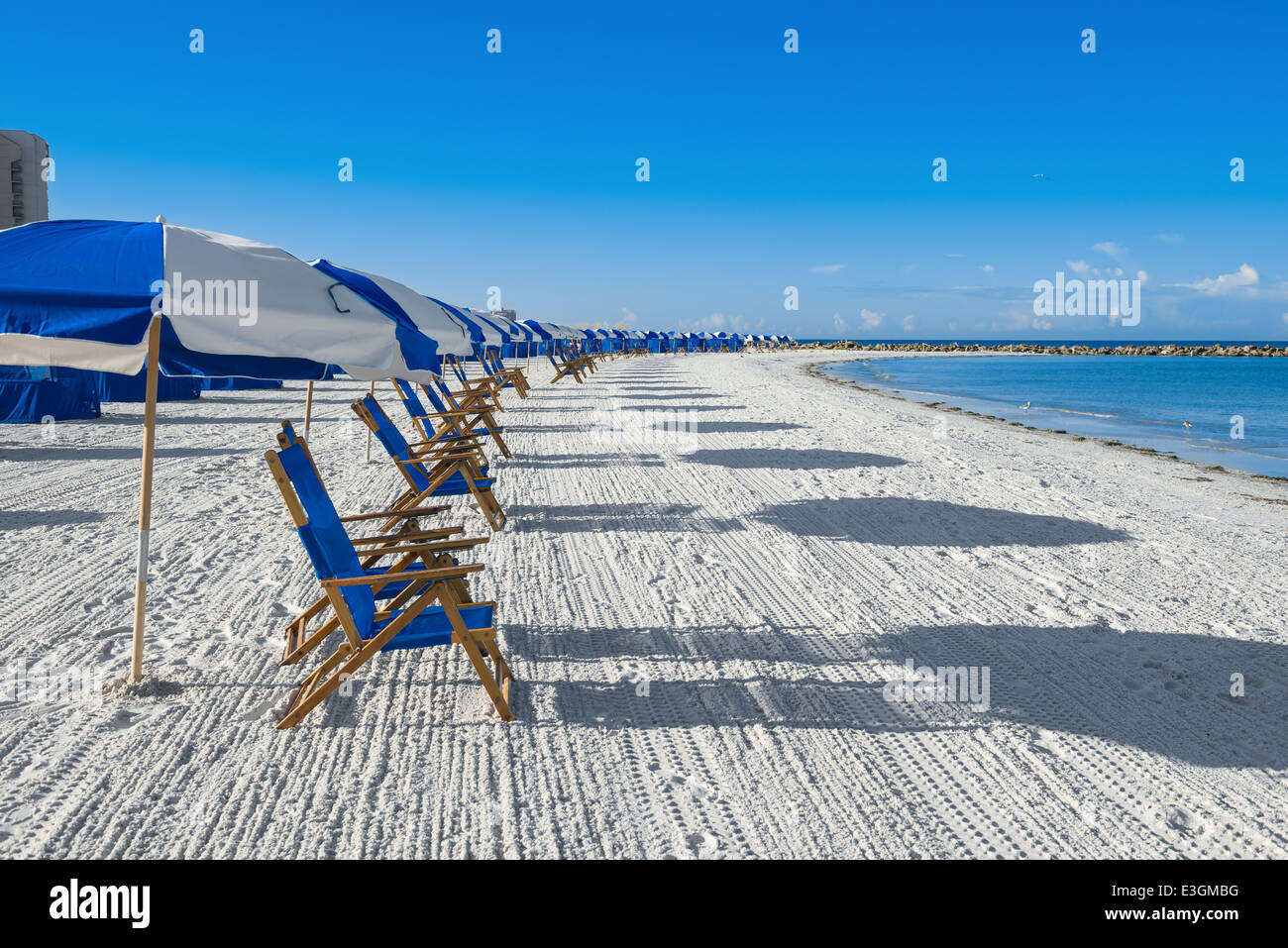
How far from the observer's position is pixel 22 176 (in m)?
58.6

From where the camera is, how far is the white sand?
265 centimetres

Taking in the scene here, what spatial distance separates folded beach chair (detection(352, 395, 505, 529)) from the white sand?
29cm

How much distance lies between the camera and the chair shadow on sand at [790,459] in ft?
32.7

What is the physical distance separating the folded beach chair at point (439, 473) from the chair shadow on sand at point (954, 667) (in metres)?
2.49

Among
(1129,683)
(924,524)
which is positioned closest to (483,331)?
(924,524)

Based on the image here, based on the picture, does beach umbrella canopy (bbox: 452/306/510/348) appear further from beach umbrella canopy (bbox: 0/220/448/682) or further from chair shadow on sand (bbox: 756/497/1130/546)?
beach umbrella canopy (bbox: 0/220/448/682)

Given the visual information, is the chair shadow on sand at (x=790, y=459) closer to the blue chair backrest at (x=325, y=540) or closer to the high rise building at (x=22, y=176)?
the blue chair backrest at (x=325, y=540)

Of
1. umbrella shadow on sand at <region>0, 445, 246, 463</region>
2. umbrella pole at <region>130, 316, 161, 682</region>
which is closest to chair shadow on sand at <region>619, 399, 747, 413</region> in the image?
umbrella shadow on sand at <region>0, 445, 246, 463</region>

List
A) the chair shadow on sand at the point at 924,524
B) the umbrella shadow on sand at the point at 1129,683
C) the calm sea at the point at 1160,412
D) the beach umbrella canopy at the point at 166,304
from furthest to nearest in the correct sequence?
the calm sea at the point at 1160,412 < the chair shadow on sand at the point at 924,524 < the umbrella shadow on sand at the point at 1129,683 < the beach umbrella canopy at the point at 166,304

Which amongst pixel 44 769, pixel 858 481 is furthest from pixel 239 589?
pixel 858 481

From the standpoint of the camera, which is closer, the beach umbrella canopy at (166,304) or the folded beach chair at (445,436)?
the beach umbrella canopy at (166,304)

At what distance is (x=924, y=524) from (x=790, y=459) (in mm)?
3518

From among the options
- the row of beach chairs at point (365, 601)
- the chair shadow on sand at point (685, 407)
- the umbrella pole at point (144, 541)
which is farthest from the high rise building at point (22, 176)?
the row of beach chairs at point (365, 601)

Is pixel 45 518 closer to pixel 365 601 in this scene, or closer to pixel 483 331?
pixel 365 601
